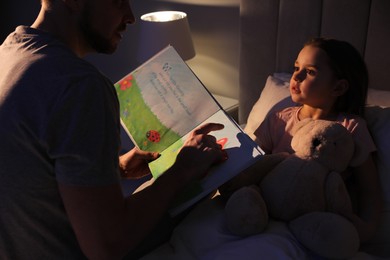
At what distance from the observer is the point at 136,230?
2.95ft

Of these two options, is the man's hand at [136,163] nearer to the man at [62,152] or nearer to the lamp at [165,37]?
the man at [62,152]

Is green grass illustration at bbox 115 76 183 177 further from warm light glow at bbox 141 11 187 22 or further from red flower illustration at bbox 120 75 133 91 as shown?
warm light glow at bbox 141 11 187 22

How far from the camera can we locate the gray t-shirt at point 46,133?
80 centimetres

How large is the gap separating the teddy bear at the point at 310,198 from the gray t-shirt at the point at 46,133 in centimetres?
38

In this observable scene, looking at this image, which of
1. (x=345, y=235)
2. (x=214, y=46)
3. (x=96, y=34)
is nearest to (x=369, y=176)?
(x=345, y=235)

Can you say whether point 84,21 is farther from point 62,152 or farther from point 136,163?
point 136,163

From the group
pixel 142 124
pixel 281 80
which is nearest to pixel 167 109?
pixel 142 124

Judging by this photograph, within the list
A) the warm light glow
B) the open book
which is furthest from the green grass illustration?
the warm light glow

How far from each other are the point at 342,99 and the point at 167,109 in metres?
0.54

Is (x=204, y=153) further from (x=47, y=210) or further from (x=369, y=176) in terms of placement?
(x=369, y=176)

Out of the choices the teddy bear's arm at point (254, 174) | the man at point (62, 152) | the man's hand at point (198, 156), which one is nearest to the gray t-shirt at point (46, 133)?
the man at point (62, 152)

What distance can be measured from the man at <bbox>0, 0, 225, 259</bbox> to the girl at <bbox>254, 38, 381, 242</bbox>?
0.56m

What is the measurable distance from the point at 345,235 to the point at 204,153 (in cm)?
37

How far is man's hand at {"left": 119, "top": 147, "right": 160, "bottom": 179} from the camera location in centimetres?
124
